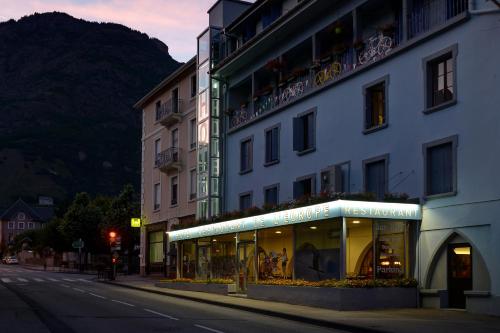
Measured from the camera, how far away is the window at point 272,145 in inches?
1276

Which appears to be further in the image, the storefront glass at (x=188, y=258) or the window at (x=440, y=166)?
the storefront glass at (x=188, y=258)

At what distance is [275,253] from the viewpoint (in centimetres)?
2783

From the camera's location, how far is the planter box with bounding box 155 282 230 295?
30.6m

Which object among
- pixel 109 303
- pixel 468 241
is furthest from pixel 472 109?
pixel 109 303

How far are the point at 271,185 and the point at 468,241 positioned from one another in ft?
42.4

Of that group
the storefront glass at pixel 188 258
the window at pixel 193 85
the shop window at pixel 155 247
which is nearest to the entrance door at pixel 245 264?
the storefront glass at pixel 188 258

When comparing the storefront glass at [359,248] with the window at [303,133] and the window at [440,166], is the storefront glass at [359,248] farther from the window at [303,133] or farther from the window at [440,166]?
the window at [303,133]

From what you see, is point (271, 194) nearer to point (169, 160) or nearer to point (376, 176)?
point (376, 176)

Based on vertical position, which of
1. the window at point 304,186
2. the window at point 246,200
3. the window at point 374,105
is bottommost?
the window at point 246,200

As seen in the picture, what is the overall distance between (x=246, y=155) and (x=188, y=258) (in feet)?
19.2

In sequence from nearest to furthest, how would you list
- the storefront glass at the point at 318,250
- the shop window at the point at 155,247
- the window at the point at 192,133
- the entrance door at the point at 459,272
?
1. the entrance door at the point at 459,272
2. the storefront glass at the point at 318,250
3. the window at the point at 192,133
4. the shop window at the point at 155,247

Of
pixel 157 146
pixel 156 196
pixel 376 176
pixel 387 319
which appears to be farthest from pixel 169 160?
pixel 387 319

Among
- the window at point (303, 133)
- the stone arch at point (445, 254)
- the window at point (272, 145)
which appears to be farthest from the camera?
the window at point (272, 145)

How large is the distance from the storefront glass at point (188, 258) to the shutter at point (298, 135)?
8.34 m
